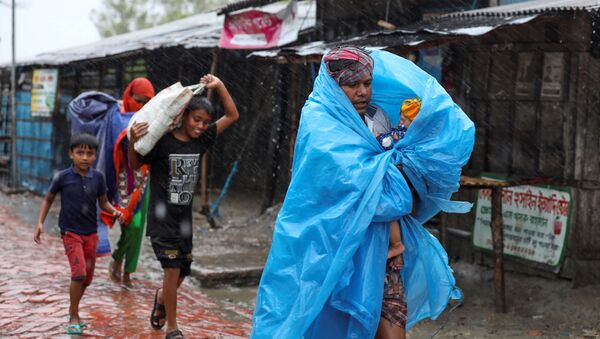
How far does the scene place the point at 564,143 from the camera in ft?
25.4

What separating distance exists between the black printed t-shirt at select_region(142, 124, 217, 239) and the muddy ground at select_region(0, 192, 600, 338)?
196 cm

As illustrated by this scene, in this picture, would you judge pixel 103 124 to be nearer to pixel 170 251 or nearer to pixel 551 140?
pixel 170 251

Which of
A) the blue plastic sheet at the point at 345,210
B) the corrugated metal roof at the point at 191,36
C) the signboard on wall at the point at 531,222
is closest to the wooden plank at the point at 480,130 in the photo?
the signboard on wall at the point at 531,222

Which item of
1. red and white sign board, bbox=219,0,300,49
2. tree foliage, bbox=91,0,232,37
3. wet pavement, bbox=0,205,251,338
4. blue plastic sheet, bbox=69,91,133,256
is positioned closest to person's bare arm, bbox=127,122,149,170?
wet pavement, bbox=0,205,251,338

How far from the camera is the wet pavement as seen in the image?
6.22 metres

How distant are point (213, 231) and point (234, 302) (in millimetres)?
4176

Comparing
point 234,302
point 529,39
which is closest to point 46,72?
point 234,302

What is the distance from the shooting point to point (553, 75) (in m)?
7.82

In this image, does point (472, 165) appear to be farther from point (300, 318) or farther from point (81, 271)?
point (300, 318)

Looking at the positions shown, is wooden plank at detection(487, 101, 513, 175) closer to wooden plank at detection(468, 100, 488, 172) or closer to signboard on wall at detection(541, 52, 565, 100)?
wooden plank at detection(468, 100, 488, 172)

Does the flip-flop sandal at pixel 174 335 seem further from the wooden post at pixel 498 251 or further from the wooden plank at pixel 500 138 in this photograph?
the wooden plank at pixel 500 138

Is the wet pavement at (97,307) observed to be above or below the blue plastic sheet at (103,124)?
below

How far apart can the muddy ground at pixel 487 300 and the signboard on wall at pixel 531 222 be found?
27cm

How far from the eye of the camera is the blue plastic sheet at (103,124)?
7.75 m
